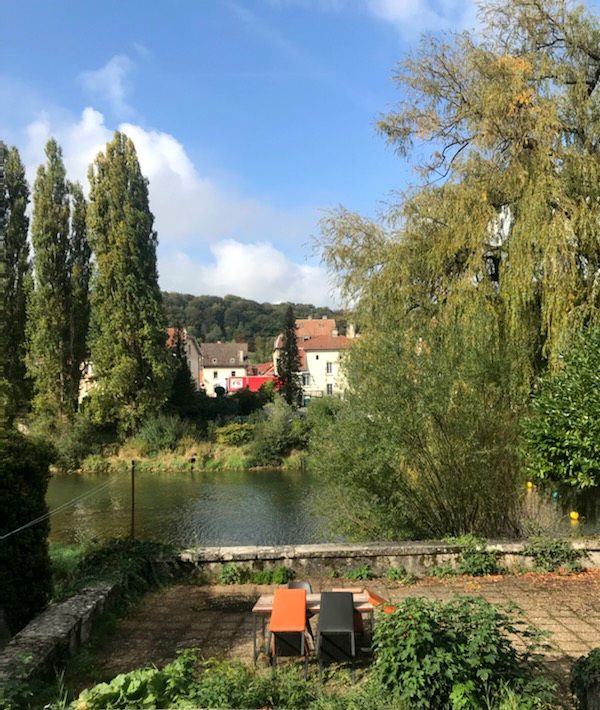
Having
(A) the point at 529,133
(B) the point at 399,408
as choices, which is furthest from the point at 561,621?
(A) the point at 529,133

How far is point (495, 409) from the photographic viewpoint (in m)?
8.47

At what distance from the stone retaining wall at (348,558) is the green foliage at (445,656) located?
3.49m

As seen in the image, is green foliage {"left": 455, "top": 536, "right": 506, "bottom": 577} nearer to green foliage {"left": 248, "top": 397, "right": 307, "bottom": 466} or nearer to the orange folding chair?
the orange folding chair

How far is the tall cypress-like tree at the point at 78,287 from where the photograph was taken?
3111 cm

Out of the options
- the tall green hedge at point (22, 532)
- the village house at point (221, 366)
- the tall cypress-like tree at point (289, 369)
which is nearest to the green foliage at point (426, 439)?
the tall green hedge at point (22, 532)

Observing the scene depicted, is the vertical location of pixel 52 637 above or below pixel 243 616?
above

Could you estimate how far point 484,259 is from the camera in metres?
9.55

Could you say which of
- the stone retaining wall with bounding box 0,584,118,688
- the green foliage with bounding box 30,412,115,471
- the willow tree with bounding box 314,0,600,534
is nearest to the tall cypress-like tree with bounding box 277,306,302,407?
the green foliage with bounding box 30,412,115,471

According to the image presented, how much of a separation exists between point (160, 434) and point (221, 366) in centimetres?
3819

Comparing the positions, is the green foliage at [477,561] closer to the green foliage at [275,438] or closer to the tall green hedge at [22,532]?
A: the tall green hedge at [22,532]

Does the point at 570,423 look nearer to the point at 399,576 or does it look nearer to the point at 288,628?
the point at 399,576

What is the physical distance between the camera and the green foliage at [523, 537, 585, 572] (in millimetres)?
6836

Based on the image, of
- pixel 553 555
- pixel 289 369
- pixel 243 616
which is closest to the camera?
pixel 243 616

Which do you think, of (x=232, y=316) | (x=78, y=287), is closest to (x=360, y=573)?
(x=78, y=287)
